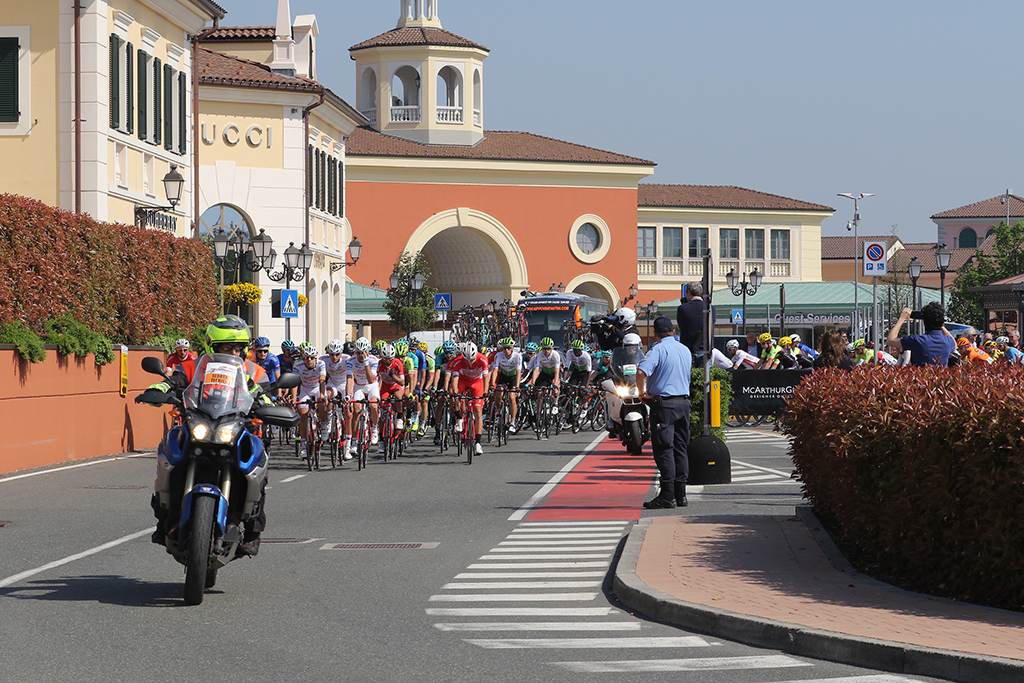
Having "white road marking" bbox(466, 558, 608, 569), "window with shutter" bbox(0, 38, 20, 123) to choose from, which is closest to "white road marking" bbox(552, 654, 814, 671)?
"white road marking" bbox(466, 558, 608, 569)

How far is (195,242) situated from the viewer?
27766 millimetres

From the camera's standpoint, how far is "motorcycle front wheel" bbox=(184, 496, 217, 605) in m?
8.80

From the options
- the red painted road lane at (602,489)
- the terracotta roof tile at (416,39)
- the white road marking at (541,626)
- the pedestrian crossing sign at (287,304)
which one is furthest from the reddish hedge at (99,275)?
the terracotta roof tile at (416,39)

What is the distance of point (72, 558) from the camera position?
11164 millimetres

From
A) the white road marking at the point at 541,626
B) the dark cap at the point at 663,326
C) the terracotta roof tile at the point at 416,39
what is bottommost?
the white road marking at the point at 541,626

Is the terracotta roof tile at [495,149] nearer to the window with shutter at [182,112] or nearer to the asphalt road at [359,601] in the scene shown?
the window with shutter at [182,112]

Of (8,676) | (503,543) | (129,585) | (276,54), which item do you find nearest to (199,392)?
(129,585)

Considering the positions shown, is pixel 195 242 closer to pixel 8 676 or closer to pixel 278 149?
pixel 278 149

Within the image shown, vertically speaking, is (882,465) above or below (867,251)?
below

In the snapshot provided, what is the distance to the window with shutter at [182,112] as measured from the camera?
34906 millimetres

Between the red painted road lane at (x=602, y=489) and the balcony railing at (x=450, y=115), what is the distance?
188ft

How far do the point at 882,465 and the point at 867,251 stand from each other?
24.6 metres

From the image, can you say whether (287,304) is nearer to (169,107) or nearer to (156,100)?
(156,100)

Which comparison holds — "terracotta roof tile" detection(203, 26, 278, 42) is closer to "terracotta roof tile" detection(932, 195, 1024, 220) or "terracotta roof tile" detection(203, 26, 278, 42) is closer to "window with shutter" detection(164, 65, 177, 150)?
"window with shutter" detection(164, 65, 177, 150)
